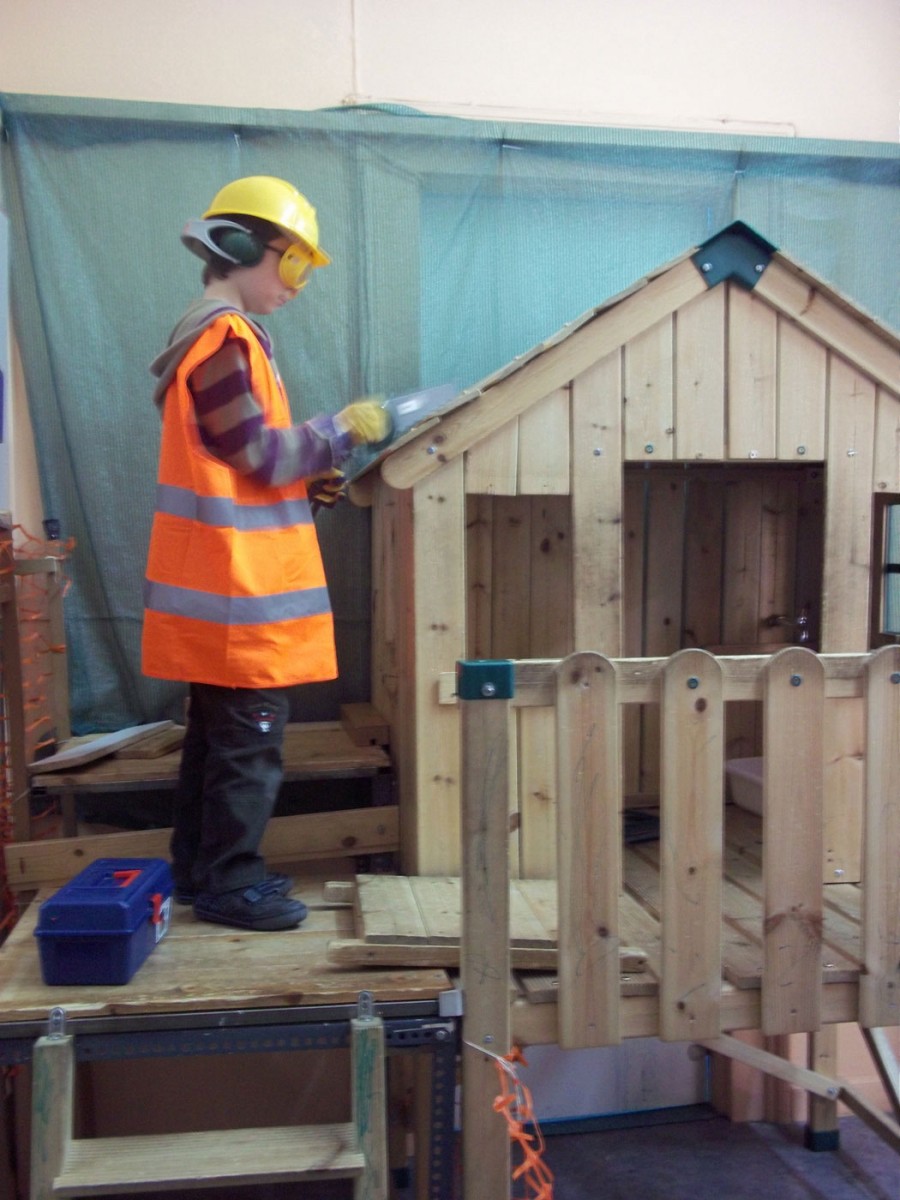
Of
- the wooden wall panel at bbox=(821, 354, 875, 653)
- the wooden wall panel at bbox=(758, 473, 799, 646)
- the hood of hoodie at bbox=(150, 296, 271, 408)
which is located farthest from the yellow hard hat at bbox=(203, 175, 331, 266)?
the wooden wall panel at bbox=(758, 473, 799, 646)

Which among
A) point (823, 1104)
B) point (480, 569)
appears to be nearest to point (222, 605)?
point (480, 569)

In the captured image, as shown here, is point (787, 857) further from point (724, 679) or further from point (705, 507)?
point (705, 507)

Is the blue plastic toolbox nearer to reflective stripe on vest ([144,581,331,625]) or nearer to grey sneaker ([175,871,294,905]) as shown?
grey sneaker ([175,871,294,905])

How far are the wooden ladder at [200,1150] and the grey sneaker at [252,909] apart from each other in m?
0.47

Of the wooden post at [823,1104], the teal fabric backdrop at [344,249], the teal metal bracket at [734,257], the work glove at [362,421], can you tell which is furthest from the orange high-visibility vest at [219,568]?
the wooden post at [823,1104]

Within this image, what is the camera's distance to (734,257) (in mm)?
2738

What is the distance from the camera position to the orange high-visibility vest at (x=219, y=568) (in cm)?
240

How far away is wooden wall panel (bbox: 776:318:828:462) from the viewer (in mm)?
2811

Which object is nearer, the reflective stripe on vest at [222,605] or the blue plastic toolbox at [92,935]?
the blue plastic toolbox at [92,935]

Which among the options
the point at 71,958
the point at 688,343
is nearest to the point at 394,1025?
the point at 71,958

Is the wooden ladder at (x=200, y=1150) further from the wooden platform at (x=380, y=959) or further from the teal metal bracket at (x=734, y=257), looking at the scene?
the teal metal bracket at (x=734, y=257)

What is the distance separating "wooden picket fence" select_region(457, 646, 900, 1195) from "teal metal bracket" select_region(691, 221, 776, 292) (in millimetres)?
1144

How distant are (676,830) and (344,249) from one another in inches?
91.3

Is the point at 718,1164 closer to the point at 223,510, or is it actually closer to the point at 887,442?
the point at 887,442
